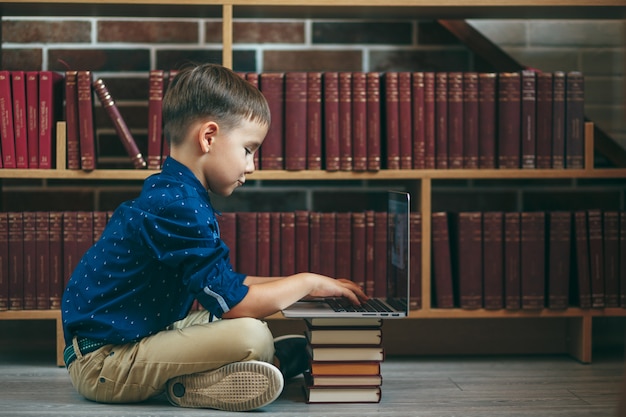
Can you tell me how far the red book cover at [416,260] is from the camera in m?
2.20

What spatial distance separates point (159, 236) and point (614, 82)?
1.59 meters

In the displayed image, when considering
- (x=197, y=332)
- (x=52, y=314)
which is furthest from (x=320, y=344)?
(x=52, y=314)

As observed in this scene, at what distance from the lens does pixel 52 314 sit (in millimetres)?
2148

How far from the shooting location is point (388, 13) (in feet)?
7.49

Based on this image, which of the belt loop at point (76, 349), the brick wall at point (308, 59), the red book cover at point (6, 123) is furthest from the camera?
the brick wall at point (308, 59)

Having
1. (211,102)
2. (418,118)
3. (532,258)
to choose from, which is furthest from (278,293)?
(532,258)

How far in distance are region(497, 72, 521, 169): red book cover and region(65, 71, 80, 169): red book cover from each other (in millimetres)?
1102

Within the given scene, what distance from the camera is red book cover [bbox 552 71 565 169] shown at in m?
2.22

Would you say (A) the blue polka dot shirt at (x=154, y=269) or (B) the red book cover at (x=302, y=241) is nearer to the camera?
(A) the blue polka dot shirt at (x=154, y=269)

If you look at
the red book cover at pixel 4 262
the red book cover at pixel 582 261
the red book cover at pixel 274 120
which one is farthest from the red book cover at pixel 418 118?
the red book cover at pixel 4 262

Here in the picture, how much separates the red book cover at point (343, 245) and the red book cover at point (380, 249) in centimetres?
7

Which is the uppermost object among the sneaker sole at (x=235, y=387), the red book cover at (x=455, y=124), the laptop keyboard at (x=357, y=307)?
the red book cover at (x=455, y=124)

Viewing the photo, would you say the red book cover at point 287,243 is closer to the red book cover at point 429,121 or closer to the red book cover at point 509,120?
the red book cover at point 429,121

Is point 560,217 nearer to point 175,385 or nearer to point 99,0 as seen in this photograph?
point 175,385
